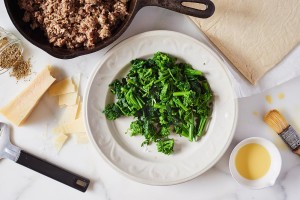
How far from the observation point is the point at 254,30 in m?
2.17

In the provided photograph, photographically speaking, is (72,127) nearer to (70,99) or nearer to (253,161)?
(70,99)

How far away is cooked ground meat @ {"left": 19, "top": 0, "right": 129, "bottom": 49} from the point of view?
2.02 m

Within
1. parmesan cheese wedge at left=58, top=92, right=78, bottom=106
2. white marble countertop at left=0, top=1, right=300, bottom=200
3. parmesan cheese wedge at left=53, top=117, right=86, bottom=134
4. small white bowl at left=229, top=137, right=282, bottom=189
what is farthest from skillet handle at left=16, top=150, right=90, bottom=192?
small white bowl at left=229, top=137, right=282, bottom=189

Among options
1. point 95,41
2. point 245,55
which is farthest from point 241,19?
point 95,41

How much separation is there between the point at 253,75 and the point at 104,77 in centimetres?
72

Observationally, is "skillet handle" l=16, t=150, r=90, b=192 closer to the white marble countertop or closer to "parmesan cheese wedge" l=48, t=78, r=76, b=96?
the white marble countertop

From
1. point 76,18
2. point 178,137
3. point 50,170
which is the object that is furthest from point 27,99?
point 178,137

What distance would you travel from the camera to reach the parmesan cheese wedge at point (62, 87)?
222 centimetres

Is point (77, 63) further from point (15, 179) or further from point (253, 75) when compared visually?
point (253, 75)

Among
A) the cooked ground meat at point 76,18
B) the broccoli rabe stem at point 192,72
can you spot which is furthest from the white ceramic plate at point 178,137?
the cooked ground meat at point 76,18

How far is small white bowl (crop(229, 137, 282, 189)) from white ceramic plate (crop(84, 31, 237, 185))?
73 millimetres

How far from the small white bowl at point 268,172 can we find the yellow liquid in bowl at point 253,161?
0.07ft

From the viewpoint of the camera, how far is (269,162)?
2.22 metres

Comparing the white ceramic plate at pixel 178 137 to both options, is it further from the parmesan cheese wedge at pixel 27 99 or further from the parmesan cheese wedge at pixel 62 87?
the parmesan cheese wedge at pixel 27 99
